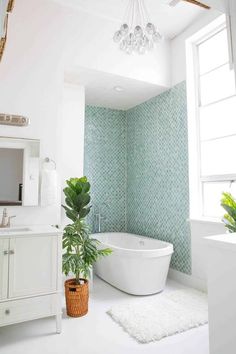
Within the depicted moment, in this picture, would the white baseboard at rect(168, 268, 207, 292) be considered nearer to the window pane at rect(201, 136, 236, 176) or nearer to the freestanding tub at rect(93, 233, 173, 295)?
the freestanding tub at rect(93, 233, 173, 295)

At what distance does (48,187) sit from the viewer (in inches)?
113

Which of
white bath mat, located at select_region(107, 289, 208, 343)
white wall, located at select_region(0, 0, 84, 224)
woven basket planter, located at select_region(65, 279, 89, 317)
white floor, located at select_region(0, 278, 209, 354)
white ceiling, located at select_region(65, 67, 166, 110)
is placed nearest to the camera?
white floor, located at select_region(0, 278, 209, 354)

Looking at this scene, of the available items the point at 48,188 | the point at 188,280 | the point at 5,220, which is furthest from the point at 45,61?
the point at 188,280

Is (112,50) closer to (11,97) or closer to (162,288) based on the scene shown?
(11,97)

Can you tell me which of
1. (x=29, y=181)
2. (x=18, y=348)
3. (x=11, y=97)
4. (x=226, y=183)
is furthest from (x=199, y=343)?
(x=11, y=97)

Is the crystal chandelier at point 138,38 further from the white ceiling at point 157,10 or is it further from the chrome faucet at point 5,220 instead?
the chrome faucet at point 5,220

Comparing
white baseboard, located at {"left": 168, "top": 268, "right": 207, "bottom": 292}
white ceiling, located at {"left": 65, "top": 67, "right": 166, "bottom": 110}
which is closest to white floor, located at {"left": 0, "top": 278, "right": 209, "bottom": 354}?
white baseboard, located at {"left": 168, "top": 268, "right": 207, "bottom": 292}

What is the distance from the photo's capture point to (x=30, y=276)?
2.21 metres

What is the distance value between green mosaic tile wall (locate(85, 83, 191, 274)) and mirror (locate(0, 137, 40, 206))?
159cm

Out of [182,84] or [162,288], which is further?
[182,84]

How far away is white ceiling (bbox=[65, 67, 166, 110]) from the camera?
3.42 meters

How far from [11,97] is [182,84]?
2.27m

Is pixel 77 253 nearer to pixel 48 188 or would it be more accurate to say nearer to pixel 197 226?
pixel 48 188

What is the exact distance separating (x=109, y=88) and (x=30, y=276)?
9.22 feet
